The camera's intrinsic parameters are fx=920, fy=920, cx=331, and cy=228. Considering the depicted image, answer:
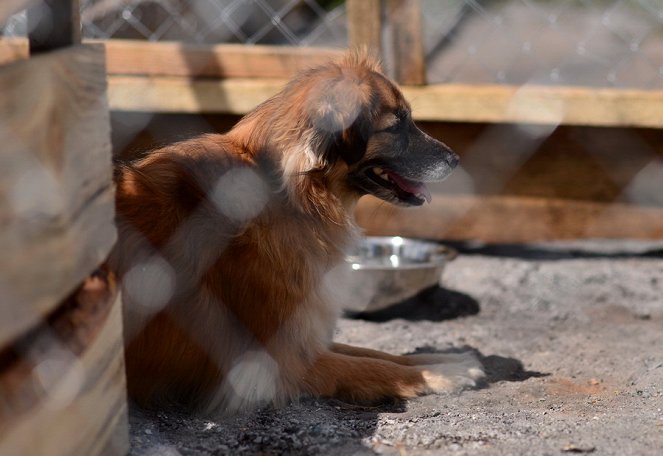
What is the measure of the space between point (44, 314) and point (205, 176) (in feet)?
3.70

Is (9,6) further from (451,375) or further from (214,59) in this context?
(214,59)

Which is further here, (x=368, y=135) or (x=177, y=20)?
(x=177, y=20)

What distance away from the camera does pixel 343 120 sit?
9.04ft

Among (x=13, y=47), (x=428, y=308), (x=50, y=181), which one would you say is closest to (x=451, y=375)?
(x=428, y=308)

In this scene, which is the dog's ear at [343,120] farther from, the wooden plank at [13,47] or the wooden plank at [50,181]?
the wooden plank at [13,47]

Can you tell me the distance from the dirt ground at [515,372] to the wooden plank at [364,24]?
44.7 inches

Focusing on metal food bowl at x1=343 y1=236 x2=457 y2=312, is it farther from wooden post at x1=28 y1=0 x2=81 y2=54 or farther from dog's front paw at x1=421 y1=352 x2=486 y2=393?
wooden post at x1=28 y1=0 x2=81 y2=54

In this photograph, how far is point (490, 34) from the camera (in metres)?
8.17

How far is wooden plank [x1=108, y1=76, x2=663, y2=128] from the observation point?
13.6 feet

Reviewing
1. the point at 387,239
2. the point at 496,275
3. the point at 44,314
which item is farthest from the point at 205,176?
the point at 496,275

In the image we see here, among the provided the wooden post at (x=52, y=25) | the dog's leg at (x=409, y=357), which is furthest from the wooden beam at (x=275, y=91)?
the wooden post at (x=52, y=25)

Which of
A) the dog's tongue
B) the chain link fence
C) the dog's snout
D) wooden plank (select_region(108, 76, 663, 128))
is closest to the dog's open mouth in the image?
the dog's tongue

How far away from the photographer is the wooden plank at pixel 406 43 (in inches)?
164

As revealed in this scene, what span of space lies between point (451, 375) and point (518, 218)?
1.69 meters
